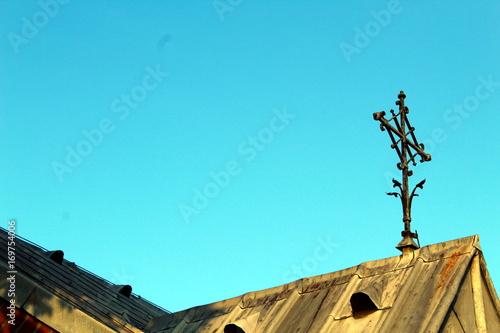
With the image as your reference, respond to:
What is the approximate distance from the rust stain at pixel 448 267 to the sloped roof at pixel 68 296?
17.8 feet

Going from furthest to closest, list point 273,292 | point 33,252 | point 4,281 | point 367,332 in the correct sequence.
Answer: point 33,252, point 273,292, point 367,332, point 4,281

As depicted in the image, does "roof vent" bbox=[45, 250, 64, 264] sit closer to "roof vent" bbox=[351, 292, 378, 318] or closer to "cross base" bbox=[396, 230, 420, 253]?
"roof vent" bbox=[351, 292, 378, 318]

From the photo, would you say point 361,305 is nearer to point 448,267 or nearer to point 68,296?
point 448,267

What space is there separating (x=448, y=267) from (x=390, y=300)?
1.20 meters

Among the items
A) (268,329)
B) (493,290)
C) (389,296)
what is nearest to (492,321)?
(493,290)

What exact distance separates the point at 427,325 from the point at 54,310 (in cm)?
590

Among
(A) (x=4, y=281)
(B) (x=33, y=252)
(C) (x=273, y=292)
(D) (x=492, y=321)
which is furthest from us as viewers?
(B) (x=33, y=252)

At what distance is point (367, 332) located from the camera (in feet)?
44.2

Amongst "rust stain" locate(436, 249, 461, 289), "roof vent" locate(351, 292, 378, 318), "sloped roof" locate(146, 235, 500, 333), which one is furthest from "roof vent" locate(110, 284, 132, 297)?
"rust stain" locate(436, 249, 461, 289)

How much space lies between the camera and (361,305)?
14.2m

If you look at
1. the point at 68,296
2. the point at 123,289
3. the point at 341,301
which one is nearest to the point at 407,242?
the point at 341,301

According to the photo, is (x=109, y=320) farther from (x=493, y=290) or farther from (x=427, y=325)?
(x=493, y=290)

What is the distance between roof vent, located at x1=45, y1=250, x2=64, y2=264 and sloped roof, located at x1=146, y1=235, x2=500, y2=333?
4.33 metres

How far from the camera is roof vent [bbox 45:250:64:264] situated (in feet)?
62.4
